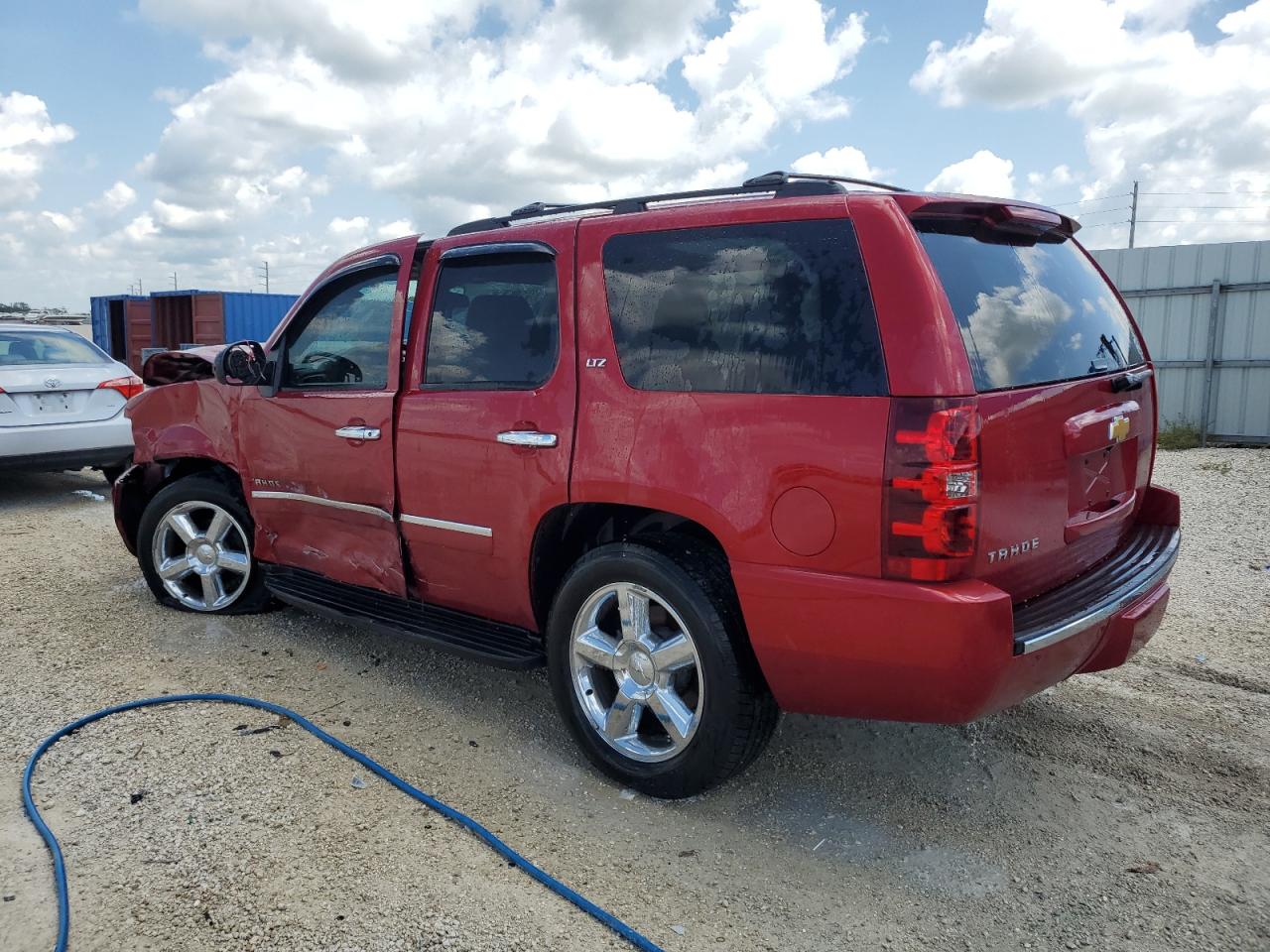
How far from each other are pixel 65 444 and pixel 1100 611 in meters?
8.27

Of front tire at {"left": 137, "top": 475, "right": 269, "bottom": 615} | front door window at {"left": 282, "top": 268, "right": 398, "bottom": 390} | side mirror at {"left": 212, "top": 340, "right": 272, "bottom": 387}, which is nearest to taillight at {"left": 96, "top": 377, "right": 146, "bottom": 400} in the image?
front tire at {"left": 137, "top": 475, "right": 269, "bottom": 615}

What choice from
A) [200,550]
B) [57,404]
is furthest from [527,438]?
[57,404]

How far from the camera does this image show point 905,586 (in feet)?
8.30

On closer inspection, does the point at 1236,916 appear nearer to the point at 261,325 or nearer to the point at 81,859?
the point at 81,859

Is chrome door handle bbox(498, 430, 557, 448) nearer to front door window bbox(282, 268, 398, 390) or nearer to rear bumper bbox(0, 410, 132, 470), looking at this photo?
front door window bbox(282, 268, 398, 390)

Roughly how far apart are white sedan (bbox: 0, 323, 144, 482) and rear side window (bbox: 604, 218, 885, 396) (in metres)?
6.50

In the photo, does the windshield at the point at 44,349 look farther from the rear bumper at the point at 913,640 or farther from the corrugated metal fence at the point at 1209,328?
the corrugated metal fence at the point at 1209,328

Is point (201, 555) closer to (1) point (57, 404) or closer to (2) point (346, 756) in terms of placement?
(2) point (346, 756)

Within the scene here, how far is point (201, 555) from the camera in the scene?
5043 mm

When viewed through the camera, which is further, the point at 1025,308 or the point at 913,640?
the point at 1025,308

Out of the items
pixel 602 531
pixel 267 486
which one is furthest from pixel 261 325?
pixel 602 531

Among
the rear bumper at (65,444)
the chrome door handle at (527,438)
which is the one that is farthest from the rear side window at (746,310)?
the rear bumper at (65,444)

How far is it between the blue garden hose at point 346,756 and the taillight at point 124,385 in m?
5.48

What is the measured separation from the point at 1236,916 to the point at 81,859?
333 cm
